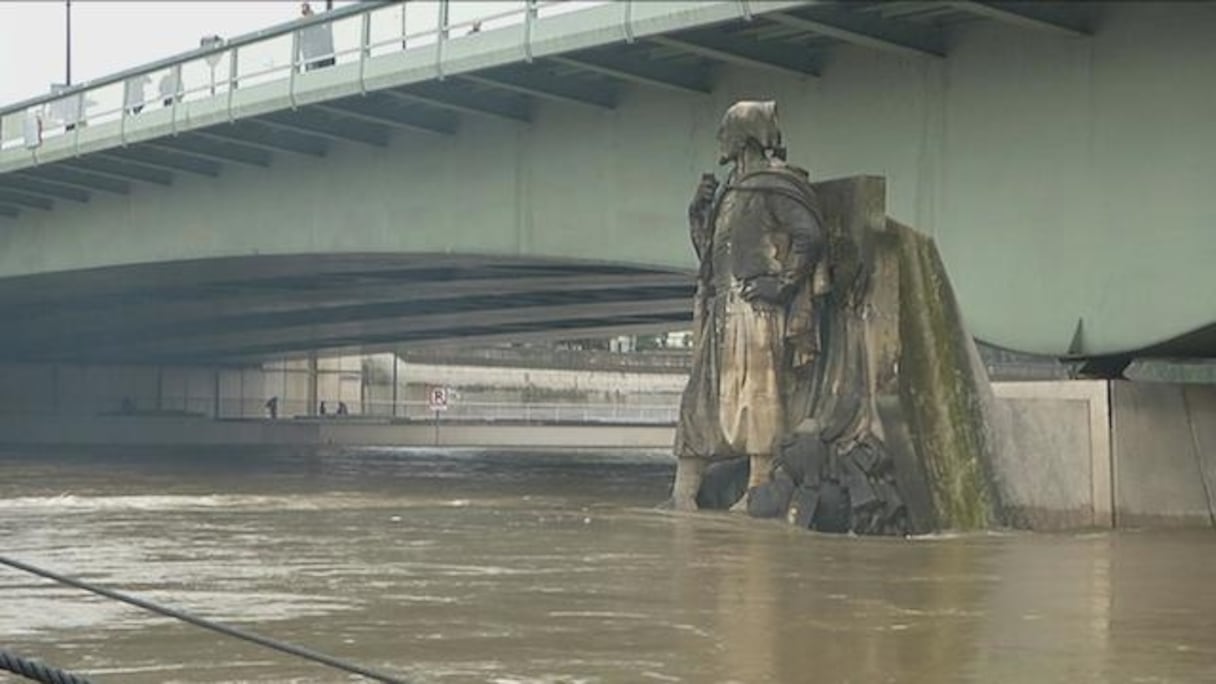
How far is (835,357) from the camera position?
21.8 meters

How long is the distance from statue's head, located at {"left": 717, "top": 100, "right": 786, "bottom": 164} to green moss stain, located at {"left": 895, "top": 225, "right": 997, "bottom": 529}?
197 centimetres

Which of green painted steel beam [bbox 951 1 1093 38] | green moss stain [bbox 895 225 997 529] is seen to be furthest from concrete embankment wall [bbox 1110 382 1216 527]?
green painted steel beam [bbox 951 1 1093 38]

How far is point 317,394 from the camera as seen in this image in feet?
306

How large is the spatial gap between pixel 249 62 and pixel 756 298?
14.5 m

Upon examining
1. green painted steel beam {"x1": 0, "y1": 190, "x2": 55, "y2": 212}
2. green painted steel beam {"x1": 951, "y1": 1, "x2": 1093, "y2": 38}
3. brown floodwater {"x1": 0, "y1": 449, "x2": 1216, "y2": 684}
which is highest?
green painted steel beam {"x1": 0, "y1": 190, "x2": 55, "y2": 212}

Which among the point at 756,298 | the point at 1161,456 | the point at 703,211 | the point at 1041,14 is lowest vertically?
the point at 1161,456

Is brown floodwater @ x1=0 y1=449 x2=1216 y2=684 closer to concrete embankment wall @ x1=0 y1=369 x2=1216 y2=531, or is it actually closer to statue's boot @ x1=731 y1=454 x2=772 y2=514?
statue's boot @ x1=731 y1=454 x2=772 y2=514

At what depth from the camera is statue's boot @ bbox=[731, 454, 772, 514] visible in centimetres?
2223

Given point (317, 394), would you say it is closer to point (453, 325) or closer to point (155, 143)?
point (453, 325)

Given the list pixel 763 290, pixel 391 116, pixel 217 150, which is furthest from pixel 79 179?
pixel 763 290

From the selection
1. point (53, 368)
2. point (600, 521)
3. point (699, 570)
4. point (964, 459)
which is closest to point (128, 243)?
point (600, 521)

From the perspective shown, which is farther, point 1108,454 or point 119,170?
point 119,170

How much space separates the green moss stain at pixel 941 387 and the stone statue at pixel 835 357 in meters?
0.02

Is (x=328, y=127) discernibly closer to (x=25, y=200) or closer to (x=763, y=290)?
(x=25, y=200)
